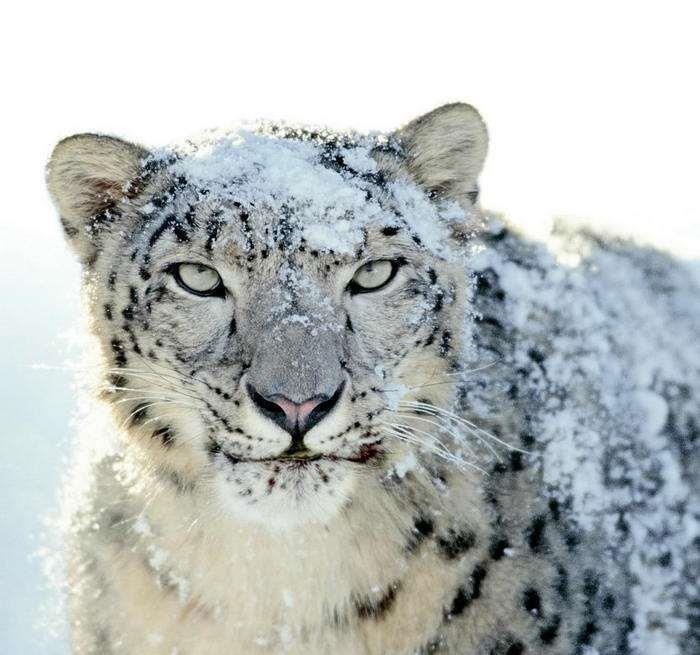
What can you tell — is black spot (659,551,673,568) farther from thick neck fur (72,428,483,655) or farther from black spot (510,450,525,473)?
thick neck fur (72,428,483,655)

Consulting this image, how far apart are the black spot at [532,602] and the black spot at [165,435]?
114cm

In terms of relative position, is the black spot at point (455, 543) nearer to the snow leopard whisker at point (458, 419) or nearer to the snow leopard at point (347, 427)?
the snow leopard at point (347, 427)

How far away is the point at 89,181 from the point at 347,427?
1128 millimetres

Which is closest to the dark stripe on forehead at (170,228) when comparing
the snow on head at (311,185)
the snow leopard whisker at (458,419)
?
the snow on head at (311,185)

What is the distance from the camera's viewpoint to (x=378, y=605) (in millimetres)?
3189

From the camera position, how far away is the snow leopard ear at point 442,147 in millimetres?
3270

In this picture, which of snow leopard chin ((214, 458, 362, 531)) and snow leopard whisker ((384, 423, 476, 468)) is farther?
snow leopard whisker ((384, 423, 476, 468))

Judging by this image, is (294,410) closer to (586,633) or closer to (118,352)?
(118,352)

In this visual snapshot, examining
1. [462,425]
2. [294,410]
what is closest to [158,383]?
[294,410]

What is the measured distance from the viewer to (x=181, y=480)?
3191 millimetres

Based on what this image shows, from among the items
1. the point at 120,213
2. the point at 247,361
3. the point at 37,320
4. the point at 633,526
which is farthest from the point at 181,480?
the point at 37,320

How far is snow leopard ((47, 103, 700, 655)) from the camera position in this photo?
112 inches

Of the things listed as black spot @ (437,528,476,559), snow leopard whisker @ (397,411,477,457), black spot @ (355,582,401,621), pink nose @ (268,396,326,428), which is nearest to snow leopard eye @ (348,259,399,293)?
snow leopard whisker @ (397,411,477,457)

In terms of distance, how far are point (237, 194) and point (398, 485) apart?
1.00 m
